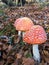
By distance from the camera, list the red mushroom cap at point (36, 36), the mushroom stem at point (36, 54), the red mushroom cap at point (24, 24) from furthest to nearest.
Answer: the red mushroom cap at point (24, 24), the mushroom stem at point (36, 54), the red mushroom cap at point (36, 36)

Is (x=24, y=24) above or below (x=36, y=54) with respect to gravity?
above

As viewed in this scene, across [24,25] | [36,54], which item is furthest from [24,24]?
[36,54]

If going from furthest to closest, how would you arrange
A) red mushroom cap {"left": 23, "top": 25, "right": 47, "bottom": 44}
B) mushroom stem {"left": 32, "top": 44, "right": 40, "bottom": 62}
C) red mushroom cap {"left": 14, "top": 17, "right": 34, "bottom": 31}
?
red mushroom cap {"left": 14, "top": 17, "right": 34, "bottom": 31} → mushroom stem {"left": 32, "top": 44, "right": 40, "bottom": 62} → red mushroom cap {"left": 23, "top": 25, "right": 47, "bottom": 44}

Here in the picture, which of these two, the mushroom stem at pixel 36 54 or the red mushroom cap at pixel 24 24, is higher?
the red mushroom cap at pixel 24 24

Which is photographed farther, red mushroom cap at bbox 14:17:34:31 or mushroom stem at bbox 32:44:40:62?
red mushroom cap at bbox 14:17:34:31

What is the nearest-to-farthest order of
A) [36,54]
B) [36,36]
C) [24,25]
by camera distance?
[36,36], [36,54], [24,25]

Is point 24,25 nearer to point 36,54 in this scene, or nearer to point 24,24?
point 24,24

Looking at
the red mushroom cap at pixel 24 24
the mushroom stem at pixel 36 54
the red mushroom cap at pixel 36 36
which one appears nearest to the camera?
the red mushroom cap at pixel 36 36

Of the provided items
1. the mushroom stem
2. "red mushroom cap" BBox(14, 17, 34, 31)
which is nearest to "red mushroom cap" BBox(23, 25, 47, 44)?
the mushroom stem

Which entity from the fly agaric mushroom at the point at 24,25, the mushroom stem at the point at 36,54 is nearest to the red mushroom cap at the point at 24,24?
the fly agaric mushroom at the point at 24,25

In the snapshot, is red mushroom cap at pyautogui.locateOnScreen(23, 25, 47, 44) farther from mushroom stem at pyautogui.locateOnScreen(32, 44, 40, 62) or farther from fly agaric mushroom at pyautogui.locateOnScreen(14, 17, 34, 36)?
fly agaric mushroom at pyautogui.locateOnScreen(14, 17, 34, 36)

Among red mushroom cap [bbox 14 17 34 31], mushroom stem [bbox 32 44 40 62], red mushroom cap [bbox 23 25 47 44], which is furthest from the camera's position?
red mushroom cap [bbox 14 17 34 31]

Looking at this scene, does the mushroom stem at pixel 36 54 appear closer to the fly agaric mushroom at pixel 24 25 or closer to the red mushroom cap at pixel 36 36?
the red mushroom cap at pixel 36 36
